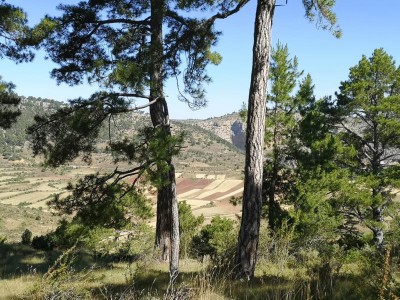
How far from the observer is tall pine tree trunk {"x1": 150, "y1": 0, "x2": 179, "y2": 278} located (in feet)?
25.2

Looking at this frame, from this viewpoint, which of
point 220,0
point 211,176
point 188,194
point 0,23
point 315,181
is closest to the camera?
point 220,0

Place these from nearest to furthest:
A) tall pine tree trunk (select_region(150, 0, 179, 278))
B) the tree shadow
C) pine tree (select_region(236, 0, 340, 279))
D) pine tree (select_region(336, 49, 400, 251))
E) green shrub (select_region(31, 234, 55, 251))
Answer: pine tree (select_region(236, 0, 340, 279))
tall pine tree trunk (select_region(150, 0, 179, 278))
the tree shadow
green shrub (select_region(31, 234, 55, 251))
pine tree (select_region(336, 49, 400, 251))

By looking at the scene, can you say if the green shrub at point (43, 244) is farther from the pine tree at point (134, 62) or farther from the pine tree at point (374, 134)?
the pine tree at point (374, 134)

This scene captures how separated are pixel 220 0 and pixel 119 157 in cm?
388

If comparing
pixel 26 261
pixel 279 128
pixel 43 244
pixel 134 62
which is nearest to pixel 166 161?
pixel 134 62

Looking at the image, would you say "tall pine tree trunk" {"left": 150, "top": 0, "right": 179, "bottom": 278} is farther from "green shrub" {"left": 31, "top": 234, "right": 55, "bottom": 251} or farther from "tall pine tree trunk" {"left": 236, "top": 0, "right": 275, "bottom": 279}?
"green shrub" {"left": 31, "top": 234, "right": 55, "bottom": 251}

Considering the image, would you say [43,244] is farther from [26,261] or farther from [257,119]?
[257,119]

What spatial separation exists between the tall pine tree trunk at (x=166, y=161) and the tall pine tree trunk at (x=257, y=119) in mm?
1828

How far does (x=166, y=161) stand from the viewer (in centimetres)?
768

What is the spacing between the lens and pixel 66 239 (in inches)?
347

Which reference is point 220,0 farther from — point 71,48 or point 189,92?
point 71,48

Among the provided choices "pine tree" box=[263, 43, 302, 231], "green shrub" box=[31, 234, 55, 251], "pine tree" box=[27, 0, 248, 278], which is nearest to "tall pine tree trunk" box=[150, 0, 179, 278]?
"pine tree" box=[27, 0, 248, 278]

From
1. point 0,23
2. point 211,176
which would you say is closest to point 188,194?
point 211,176

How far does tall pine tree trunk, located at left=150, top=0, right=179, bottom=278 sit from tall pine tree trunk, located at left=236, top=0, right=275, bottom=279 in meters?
1.83
